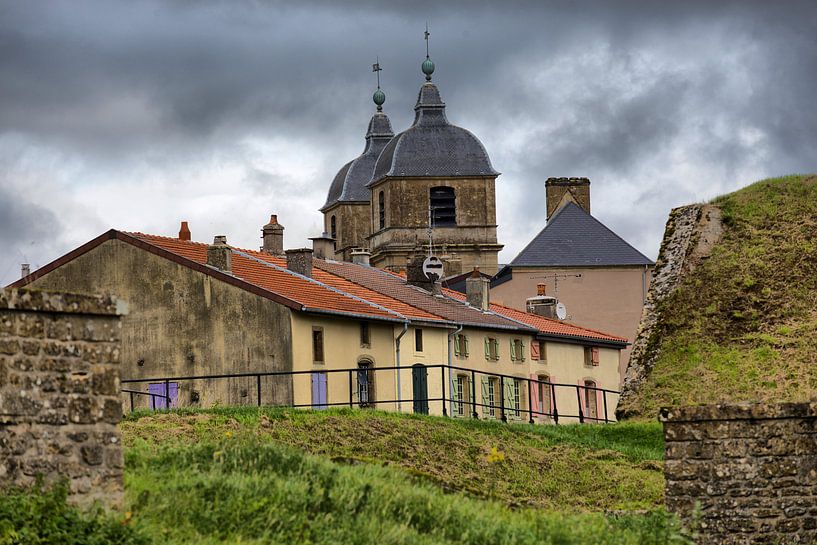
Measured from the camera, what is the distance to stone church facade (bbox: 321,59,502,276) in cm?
10038

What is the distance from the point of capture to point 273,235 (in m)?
59.8

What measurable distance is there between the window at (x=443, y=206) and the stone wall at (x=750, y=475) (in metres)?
83.8

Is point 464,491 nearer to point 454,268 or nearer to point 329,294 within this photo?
point 329,294

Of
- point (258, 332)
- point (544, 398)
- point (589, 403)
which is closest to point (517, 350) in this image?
point (544, 398)

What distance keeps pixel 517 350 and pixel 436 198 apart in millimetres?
45554

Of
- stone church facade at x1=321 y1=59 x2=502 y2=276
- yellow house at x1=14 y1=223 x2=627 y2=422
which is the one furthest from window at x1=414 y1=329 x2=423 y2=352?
stone church facade at x1=321 y1=59 x2=502 y2=276

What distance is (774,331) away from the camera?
1037 inches

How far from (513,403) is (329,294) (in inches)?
364

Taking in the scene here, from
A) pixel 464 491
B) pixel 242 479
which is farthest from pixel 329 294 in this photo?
pixel 242 479

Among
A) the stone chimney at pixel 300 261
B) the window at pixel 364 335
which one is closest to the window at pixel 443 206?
the stone chimney at pixel 300 261

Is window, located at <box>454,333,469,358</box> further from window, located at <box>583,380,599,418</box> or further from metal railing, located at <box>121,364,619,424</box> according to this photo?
window, located at <box>583,380,599,418</box>

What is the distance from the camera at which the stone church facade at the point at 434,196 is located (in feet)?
329

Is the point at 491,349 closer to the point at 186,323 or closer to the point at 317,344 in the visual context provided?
the point at 317,344

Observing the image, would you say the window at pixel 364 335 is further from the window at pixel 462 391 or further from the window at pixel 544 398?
the window at pixel 544 398
